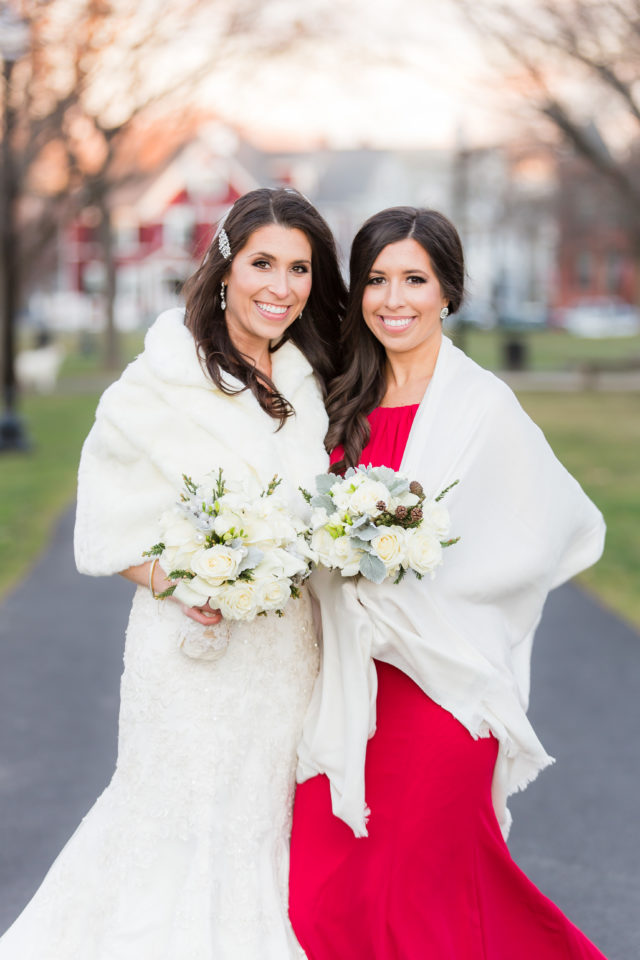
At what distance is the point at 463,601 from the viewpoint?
3453 millimetres

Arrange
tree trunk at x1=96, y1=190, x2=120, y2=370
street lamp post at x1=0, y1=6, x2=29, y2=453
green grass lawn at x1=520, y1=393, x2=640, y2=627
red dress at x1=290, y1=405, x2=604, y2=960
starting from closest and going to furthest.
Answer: red dress at x1=290, y1=405, x2=604, y2=960, green grass lawn at x1=520, y1=393, x2=640, y2=627, street lamp post at x1=0, y1=6, x2=29, y2=453, tree trunk at x1=96, y1=190, x2=120, y2=370

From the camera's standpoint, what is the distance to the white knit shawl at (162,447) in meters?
3.47

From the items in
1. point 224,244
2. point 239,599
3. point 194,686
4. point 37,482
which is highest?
point 224,244

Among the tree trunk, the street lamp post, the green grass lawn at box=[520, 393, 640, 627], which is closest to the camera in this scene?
the green grass lawn at box=[520, 393, 640, 627]

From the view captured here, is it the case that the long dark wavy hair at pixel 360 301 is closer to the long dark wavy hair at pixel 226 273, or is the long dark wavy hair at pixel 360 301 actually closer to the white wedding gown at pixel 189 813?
the long dark wavy hair at pixel 226 273

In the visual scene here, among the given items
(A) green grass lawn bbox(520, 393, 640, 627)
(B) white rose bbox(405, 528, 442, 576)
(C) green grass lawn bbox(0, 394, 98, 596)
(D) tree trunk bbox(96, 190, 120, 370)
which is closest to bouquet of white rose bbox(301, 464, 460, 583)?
(B) white rose bbox(405, 528, 442, 576)

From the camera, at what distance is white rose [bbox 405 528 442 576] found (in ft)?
10.1

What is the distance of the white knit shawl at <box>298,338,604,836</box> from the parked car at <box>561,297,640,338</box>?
196ft

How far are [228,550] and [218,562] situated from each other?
4 cm

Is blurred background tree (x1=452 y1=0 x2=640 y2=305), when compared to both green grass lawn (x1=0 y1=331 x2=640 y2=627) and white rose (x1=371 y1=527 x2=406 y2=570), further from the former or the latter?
white rose (x1=371 y1=527 x2=406 y2=570)

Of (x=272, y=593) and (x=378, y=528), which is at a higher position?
(x=378, y=528)

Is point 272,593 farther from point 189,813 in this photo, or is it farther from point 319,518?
point 189,813

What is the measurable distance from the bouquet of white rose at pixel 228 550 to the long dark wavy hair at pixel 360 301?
644 mm

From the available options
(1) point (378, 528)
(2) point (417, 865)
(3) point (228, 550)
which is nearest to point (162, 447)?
(3) point (228, 550)
